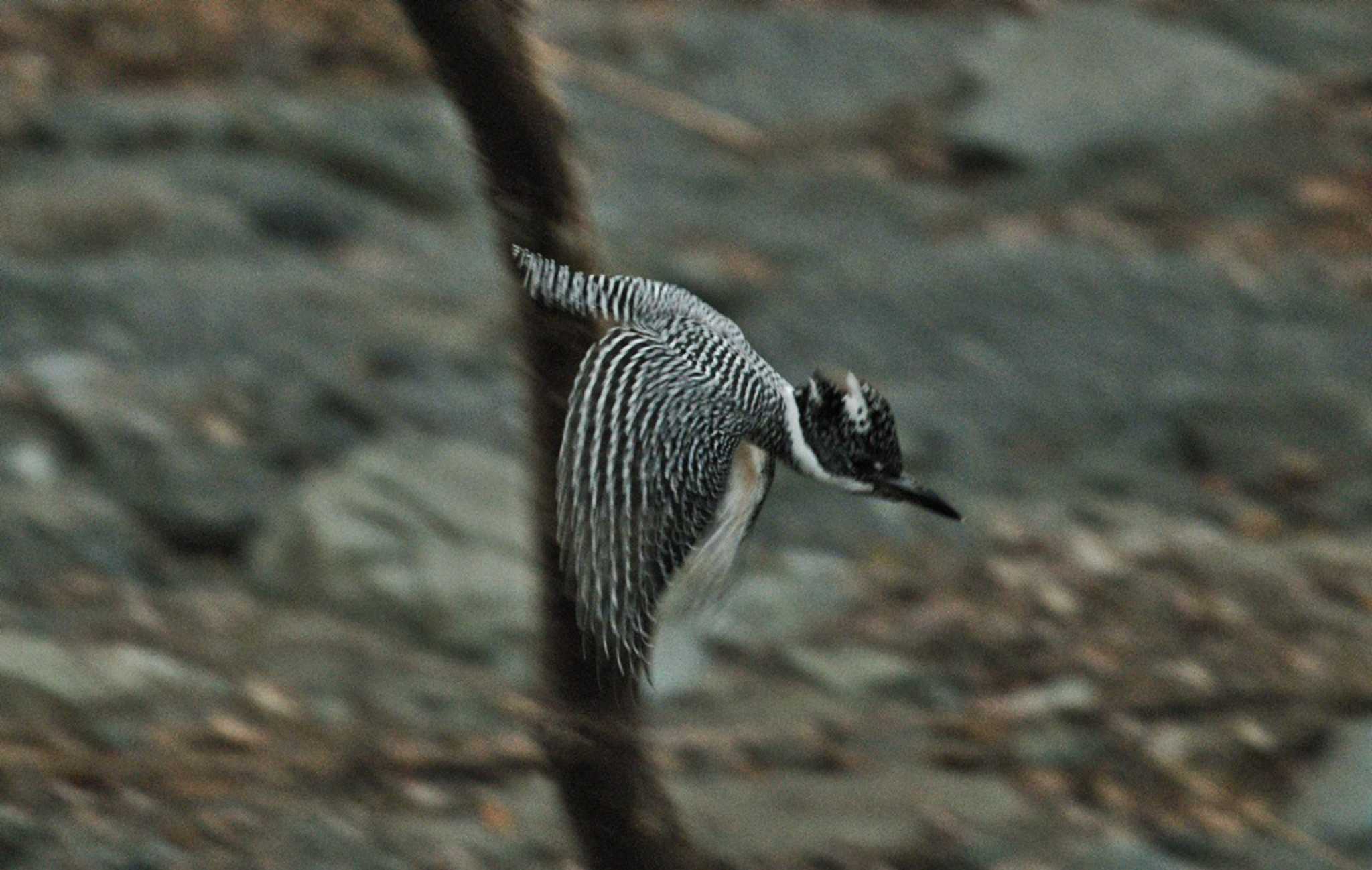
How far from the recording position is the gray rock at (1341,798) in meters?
3.87

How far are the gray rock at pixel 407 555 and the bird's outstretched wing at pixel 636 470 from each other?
8.42ft

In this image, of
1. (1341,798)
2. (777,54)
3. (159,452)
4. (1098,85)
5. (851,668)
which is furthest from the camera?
(777,54)

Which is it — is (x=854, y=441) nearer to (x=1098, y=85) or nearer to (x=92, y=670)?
(x=92, y=670)

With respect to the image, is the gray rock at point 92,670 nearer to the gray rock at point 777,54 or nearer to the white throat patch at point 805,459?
the white throat patch at point 805,459

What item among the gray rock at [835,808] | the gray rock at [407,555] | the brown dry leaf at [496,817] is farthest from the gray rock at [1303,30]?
the brown dry leaf at [496,817]

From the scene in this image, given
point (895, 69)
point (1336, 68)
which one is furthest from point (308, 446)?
point (1336, 68)

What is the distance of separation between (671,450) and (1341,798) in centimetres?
266

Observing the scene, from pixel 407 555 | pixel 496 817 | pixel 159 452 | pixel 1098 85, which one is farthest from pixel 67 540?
pixel 1098 85

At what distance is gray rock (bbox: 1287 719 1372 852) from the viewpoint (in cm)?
387

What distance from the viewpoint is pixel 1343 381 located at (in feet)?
19.0

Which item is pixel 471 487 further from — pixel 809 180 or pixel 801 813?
pixel 809 180

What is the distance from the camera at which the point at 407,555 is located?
4.35 meters

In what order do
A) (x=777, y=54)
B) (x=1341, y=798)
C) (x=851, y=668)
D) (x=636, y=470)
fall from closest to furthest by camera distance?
1. (x=636, y=470)
2. (x=1341, y=798)
3. (x=851, y=668)
4. (x=777, y=54)

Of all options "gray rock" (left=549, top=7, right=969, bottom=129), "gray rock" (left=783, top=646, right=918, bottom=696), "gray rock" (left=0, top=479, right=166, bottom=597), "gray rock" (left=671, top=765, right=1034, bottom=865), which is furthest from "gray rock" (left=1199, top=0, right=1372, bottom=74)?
"gray rock" (left=0, top=479, right=166, bottom=597)
